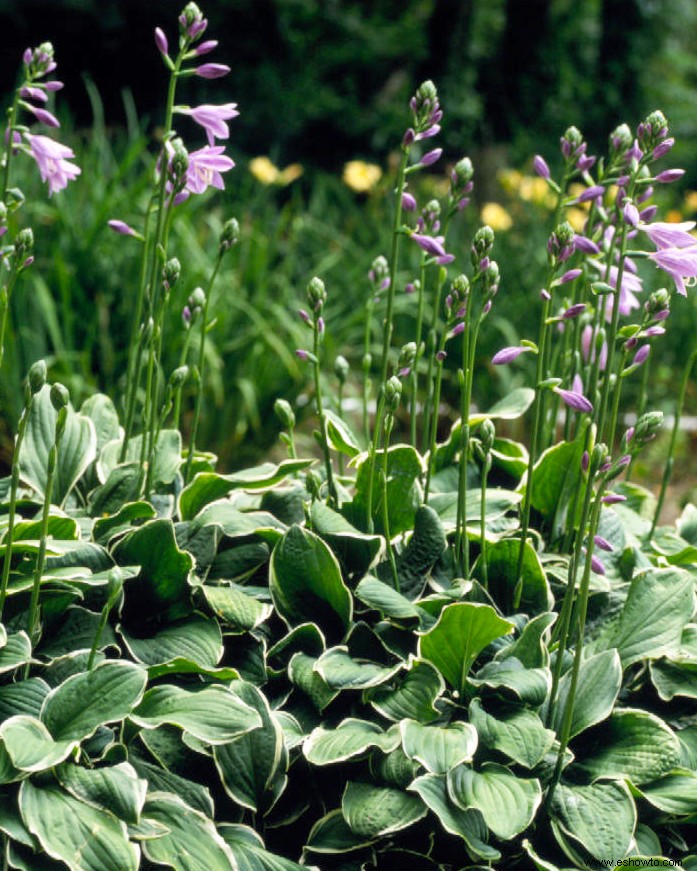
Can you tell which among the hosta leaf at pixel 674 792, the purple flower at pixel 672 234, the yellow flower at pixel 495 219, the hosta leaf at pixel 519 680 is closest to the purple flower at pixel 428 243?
the purple flower at pixel 672 234

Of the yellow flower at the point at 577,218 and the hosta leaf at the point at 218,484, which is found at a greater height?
the yellow flower at the point at 577,218

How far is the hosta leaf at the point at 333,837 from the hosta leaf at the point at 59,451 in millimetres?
847

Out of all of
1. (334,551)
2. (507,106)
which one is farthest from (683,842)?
(507,106)

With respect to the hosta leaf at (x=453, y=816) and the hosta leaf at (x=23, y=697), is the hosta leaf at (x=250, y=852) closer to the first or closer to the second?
the hosta leaf at (x=453, y=816)

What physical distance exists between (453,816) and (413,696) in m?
0.21

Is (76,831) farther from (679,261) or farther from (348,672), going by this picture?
(679,261)

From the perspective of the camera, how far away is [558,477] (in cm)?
212

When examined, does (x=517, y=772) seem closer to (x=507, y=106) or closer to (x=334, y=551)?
(x=334, y=551)

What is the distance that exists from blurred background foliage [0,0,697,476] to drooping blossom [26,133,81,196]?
1749mm

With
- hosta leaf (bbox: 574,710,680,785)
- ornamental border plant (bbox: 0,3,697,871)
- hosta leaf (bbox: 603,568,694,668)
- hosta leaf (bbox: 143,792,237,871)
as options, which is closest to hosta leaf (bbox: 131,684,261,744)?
ornamental border plant (bbox: 0,3,697,871)

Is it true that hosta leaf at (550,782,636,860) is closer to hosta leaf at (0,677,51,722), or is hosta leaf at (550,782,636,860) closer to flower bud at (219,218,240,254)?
hosta leaf at (0,677,51,722)

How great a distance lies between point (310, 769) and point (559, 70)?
26.1 feet

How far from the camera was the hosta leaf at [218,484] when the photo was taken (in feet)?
6.90

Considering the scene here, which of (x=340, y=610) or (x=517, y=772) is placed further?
(x=340, y=610)
